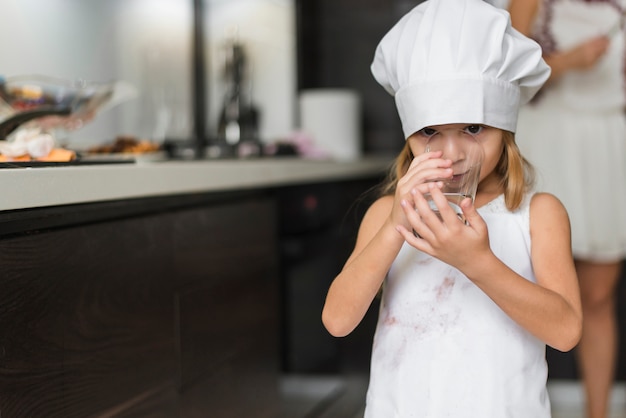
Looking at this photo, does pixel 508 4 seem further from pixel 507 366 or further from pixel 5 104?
pixel 5 104

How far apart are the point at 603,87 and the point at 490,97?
114cm

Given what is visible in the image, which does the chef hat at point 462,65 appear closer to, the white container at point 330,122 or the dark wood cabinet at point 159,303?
the dark wood cabinet at point 159,303

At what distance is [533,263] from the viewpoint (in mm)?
1080

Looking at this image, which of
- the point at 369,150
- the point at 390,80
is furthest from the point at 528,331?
the point at 369,150

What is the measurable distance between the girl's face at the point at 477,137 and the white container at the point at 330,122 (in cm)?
181

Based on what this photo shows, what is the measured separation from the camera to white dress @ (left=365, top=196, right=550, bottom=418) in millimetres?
1074

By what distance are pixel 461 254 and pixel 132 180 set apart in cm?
57

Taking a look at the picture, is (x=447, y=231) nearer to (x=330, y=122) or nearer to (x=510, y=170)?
(x=510, y=170)

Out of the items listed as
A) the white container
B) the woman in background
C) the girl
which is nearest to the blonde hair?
the girl

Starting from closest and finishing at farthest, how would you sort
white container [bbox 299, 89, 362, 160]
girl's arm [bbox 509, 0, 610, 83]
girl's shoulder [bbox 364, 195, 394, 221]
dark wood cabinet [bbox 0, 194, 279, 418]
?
dark wood cabinet [bbox 0, 194, 279, 418] < girl's shoulder [bbox 364, 195, 394, 221] < girl's arm [bbox 509, 0, 610, 83] < white container [bbox 299, 89, 362, 160]

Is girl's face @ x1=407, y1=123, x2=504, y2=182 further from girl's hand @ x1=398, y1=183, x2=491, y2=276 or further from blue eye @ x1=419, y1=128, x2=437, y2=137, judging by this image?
girl's hand @ x1=398, y1=183, x2=491, y2=276

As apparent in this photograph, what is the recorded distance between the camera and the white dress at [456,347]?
42.3 inches

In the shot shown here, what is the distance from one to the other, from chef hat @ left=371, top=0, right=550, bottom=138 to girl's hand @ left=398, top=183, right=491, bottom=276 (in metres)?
0.13

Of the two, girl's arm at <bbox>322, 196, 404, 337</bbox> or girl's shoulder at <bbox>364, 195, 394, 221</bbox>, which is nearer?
girl's arm at <bbox>322, 196, 404, 337</bbox>
